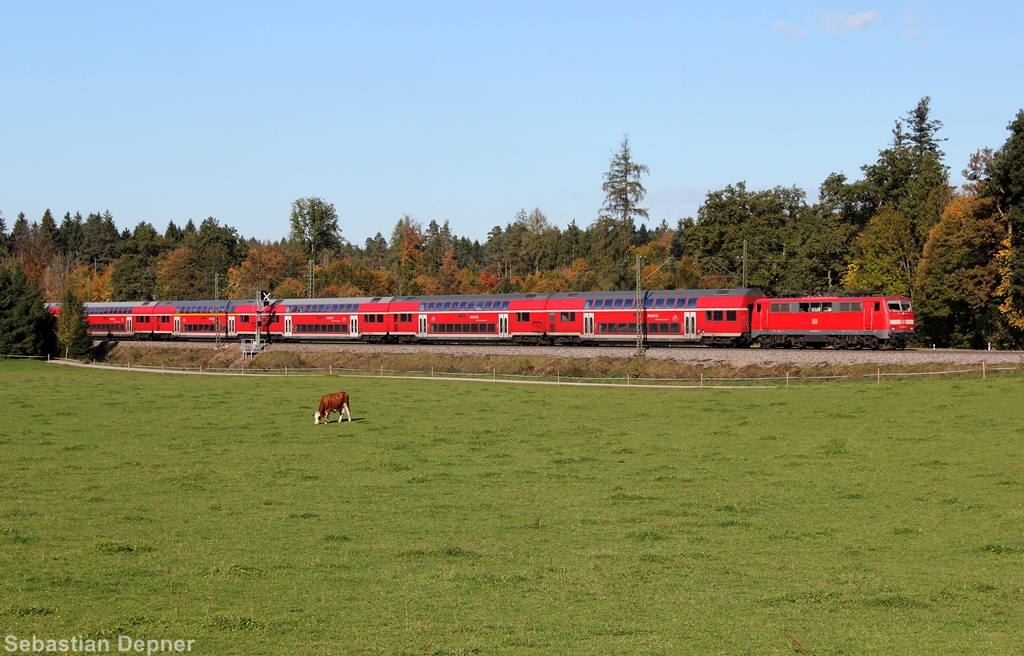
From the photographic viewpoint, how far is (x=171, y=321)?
370 feet

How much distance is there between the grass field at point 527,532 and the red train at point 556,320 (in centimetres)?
2313

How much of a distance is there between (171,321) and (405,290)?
41748 millimetres

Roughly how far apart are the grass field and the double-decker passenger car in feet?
72.8

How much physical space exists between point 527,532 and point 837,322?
49501 mm

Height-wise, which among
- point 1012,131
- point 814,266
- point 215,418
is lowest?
point 215,418

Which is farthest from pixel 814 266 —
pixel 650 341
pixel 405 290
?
pixel 405 290

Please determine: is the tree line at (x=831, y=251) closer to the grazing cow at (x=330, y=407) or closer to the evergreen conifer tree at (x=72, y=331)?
the evergreen conifer tree at (x=72, y=331)

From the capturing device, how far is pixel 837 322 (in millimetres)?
65062

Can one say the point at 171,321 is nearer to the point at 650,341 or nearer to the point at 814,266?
the point at 650,341

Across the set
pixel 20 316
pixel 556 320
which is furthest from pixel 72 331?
pixel 556 320

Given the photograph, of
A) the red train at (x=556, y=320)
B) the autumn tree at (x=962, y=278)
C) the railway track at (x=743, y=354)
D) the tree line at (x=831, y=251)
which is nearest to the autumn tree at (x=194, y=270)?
the tree line at (x=831, y=251)

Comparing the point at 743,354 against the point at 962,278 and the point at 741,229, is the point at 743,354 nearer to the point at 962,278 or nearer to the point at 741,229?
the point at 962,278

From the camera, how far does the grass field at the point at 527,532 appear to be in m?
14.0

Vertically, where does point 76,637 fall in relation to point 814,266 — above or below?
below
